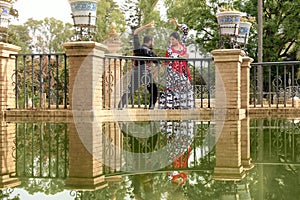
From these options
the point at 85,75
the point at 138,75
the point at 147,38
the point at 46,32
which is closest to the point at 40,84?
the point at 85,75

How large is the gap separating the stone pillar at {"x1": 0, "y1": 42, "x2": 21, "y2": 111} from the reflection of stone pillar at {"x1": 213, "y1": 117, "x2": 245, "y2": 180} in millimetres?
3737

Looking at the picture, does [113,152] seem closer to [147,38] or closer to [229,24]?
[229,24]

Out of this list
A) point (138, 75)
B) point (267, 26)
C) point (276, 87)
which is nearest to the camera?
point (138, 75)

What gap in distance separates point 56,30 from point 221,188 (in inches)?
1440

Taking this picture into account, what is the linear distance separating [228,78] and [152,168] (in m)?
4.97

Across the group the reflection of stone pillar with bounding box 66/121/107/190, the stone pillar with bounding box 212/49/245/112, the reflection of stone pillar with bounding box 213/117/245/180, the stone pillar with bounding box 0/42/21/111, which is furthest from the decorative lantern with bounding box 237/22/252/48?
the reflection of stone pillar with bounding box 66/121/107/190

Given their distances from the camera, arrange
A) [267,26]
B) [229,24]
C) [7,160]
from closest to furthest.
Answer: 1. [7,160]
2. [229,24]
3. [267,26]

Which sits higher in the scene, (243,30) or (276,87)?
(243,30)

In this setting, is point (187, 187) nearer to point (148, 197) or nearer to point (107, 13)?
point (148, 197)

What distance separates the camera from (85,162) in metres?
2.88

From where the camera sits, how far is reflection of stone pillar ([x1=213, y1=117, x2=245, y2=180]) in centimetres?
254

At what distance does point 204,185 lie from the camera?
7.28ft

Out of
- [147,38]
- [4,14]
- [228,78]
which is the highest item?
[4,14]

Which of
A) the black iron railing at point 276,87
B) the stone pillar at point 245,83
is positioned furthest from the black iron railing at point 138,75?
the black iron railing at point 276,87
